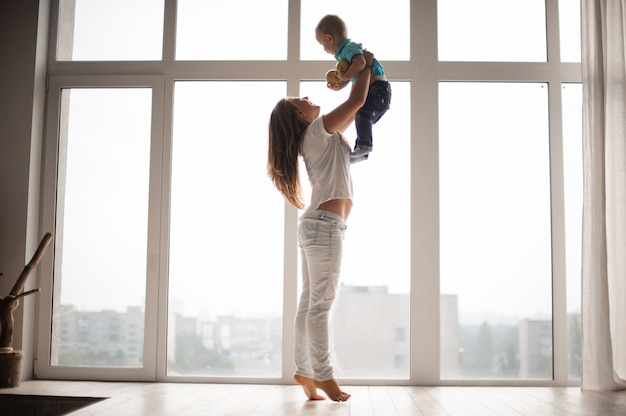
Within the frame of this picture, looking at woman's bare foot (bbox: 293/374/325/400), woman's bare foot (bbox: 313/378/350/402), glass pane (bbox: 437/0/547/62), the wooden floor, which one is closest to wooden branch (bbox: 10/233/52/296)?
the wooden floor

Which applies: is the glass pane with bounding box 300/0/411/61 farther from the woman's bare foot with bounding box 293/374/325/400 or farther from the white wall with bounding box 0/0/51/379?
the woman's bare foot with bounding box 293/374/325/400

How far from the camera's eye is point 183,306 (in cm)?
358

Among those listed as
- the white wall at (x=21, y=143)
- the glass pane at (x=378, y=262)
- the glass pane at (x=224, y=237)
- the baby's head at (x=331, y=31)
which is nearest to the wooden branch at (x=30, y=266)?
the white wall at (x=21, y=143)

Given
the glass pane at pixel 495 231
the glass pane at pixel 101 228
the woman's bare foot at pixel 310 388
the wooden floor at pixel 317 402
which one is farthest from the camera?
the glass pane at pixel 101 228

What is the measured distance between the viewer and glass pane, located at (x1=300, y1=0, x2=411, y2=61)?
364cm

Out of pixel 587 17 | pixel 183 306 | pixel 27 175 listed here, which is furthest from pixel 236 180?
pixel 587 17

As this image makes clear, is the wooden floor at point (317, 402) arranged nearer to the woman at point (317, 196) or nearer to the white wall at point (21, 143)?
the woman at point (317, 196)

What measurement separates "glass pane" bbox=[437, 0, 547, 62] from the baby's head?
91 cm

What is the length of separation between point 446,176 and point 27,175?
2208mm

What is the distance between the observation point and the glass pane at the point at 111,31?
147 inches

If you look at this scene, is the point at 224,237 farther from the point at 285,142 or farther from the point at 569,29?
the point at 569,29

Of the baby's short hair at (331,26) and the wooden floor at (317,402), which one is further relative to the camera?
the baby's short hair at (331,26)

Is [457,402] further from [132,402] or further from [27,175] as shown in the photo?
[27,175]

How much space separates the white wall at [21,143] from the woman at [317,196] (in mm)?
1437
